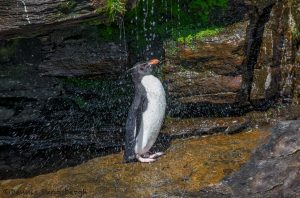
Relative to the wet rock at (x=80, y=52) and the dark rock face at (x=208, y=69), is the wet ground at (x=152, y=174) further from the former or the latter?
the wet rock at (x=80, y=52)

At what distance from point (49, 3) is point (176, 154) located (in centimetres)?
281

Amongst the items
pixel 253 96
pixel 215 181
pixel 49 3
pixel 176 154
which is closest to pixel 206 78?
pixel 253 96

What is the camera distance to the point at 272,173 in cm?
612

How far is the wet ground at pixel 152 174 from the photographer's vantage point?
701 centimetres

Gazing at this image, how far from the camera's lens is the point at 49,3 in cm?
→ 682

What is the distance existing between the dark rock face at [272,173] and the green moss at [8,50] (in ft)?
13.2

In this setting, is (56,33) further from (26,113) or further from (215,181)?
(215,181)

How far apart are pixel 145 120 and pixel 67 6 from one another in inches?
84.0

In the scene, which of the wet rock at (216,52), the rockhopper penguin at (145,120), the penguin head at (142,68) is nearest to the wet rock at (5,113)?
the rockhopper penguin at (145,120)

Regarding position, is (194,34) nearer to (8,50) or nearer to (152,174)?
(152,174)

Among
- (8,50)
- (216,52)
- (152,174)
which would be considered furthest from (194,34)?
(8,50)

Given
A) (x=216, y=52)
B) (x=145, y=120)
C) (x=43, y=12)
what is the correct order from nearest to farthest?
(x=43, y=12)
(x=145, y=120)
(x=216, y=52)

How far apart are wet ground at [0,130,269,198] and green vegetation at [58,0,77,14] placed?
89.3 inches

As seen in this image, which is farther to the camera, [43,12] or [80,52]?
[80,52]
